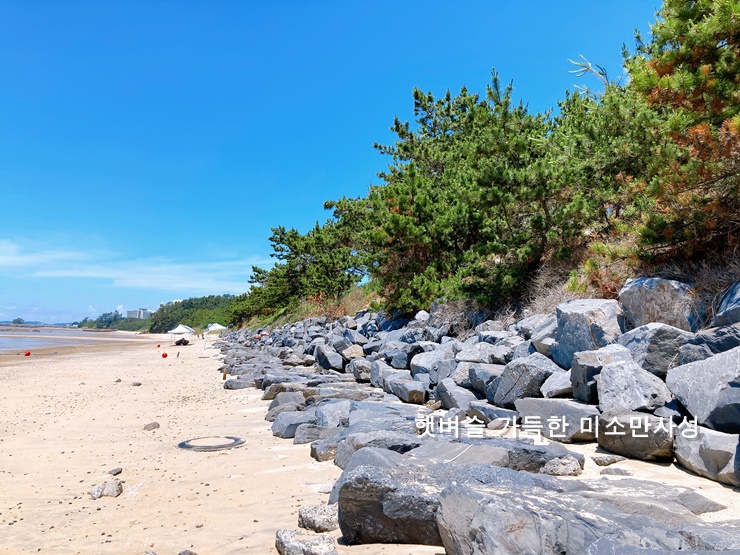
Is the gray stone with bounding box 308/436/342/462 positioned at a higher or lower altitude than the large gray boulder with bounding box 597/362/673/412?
lower

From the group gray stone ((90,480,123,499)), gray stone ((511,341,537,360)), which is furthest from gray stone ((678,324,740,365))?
gray stone ((90,480,123,499))

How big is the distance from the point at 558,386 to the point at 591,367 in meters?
0.57

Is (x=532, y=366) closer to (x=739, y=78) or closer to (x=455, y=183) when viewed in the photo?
(x=739, y=78)

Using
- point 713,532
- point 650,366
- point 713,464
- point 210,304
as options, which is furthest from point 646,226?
point 210,304

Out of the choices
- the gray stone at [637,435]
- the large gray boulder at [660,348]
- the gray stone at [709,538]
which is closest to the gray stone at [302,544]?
the gray stone at [709,538]

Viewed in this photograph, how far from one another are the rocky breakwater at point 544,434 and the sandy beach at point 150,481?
0.98ft

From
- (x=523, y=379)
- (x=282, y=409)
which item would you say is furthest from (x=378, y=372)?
(x=523, y=379)

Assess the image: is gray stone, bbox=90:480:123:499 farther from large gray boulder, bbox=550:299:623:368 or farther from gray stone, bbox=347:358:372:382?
gray stone, bbox=347:358:372:382

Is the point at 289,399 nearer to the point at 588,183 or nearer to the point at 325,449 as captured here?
the point at 325,449

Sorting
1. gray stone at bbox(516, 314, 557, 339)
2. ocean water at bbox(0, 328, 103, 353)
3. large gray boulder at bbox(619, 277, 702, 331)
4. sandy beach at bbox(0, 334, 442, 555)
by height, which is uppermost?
large gray boulder at bbox(619, 277, 702, 331)

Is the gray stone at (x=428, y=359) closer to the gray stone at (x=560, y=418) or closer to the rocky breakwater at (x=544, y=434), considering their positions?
the rocky breakwater at (x=544, y=434)

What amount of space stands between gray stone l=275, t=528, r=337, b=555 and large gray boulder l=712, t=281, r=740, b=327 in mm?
4475

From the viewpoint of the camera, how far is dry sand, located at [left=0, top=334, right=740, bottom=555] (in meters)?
3.57

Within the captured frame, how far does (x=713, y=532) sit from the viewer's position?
2512mm
